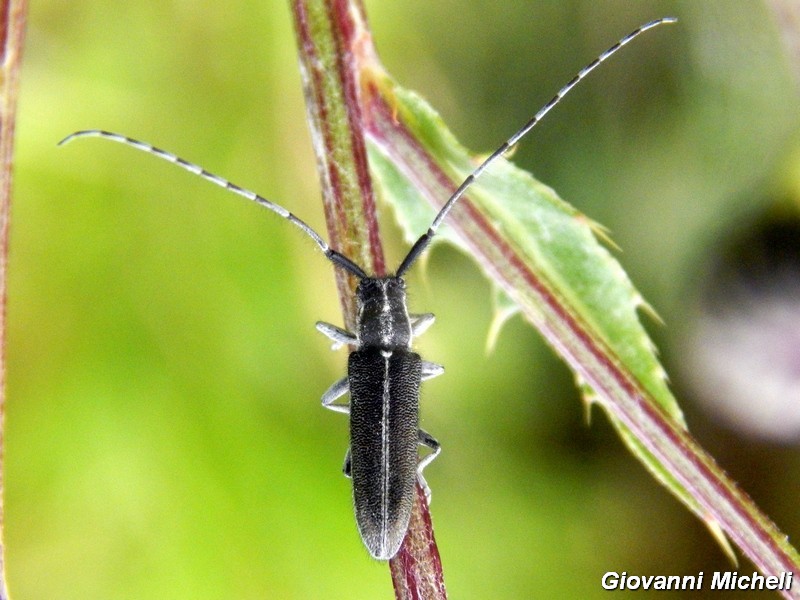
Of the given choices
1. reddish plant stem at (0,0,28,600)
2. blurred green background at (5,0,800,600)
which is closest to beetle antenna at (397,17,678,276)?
blurred green background at (5,0,800,600)

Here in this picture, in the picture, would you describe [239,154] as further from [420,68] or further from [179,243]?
[420,68]

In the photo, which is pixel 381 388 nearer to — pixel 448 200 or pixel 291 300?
pixel 448 200

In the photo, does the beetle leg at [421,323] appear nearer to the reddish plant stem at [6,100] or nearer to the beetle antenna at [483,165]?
the beetle antenna at [483,165]

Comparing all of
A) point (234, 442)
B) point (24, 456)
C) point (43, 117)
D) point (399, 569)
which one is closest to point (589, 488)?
point (234, 442)

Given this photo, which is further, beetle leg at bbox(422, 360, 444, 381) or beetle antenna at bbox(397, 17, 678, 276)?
beetle leg at bbox(422, 360, 444, 381)

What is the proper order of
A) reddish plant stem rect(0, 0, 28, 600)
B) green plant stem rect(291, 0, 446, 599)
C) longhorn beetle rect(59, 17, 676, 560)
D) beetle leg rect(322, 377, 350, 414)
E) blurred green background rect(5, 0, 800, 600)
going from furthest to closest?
blurred green background rect(5, 0, 800, 600)
beetle leg rect(322, 377, 350, 414)
longhorn beetle rect(59, 17, 676, 560)
green plant stem rect(291, 0, 446, 599)
reddish plant stem rect(0, 0, 28, 600)

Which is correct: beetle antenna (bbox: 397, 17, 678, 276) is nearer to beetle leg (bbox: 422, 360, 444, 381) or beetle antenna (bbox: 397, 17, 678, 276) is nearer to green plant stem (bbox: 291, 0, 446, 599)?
green plant stem (bbox: 291, 0, 446, 599)

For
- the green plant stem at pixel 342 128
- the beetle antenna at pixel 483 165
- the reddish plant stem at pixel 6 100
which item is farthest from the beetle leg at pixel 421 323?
the reddish plant stem at pixel 6 100

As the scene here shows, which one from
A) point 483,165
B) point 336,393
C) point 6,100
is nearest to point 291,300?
point 336,393
